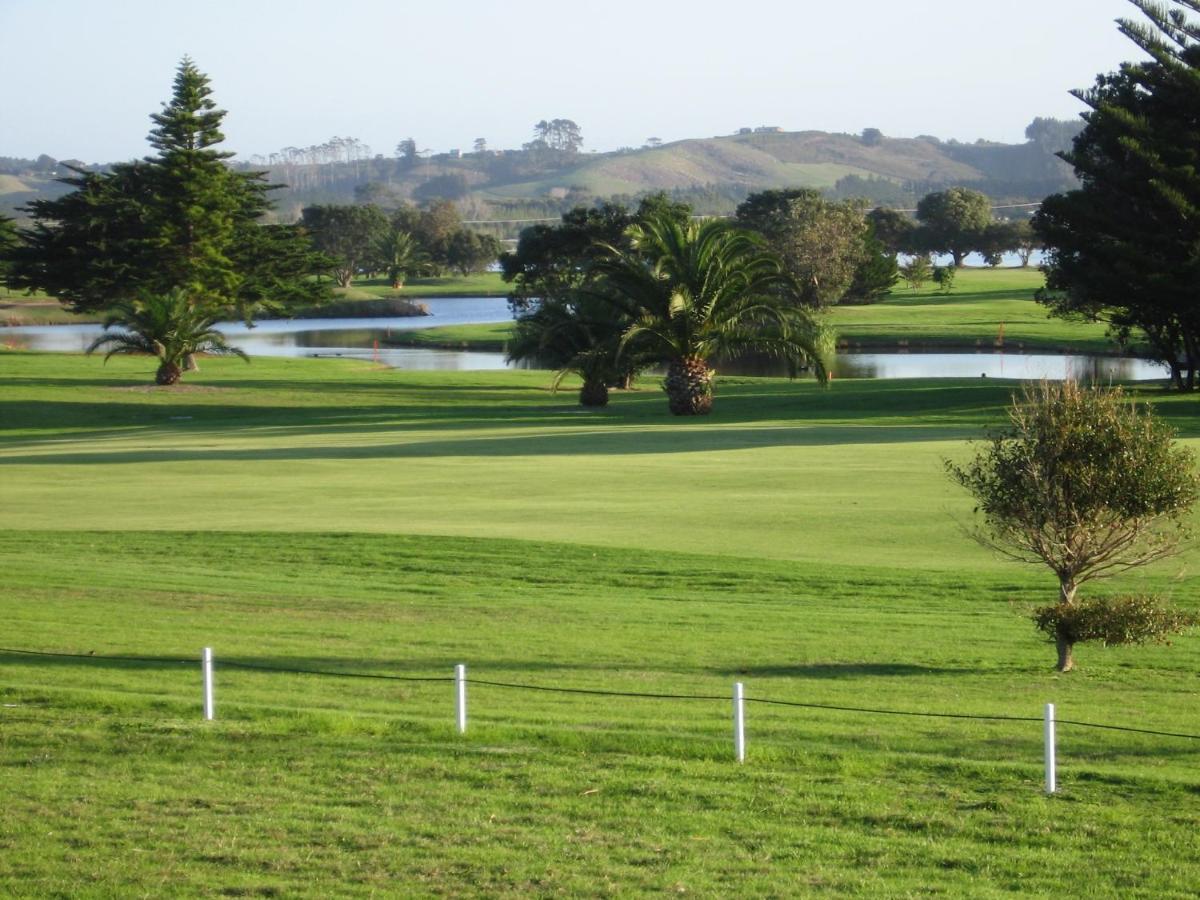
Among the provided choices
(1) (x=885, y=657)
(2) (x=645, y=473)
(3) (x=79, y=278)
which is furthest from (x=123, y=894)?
(3) (x=79, y=278)

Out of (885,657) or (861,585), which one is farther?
(861,585)

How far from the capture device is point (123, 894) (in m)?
7.31

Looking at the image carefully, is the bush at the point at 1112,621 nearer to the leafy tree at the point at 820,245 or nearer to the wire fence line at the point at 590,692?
the wire fence line at the point at 590,692

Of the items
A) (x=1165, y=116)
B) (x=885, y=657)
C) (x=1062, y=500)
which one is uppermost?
(x=1165, y=116)

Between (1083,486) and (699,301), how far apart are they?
2724 centimetres

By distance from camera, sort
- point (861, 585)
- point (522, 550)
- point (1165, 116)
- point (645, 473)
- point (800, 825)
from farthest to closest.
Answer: point (1165, 116) < point (645, 473) < point (522, 550) < point (861, 585) < point (800, 825)

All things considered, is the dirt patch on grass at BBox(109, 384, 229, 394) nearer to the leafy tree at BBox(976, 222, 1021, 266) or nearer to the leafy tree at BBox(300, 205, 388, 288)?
the leafy tree at BBox(300, 205, 388, 288)

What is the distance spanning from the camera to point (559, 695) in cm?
1169

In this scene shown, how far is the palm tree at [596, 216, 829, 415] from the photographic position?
3962 cm

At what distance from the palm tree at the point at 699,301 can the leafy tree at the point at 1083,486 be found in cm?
2655

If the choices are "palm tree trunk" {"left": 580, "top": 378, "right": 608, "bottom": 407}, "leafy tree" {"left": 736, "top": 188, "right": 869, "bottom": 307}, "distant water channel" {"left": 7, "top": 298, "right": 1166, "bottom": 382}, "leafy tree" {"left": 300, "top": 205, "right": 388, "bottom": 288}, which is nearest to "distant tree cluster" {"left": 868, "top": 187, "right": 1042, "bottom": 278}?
"leafy tree" {"left": 736, "top": 188, "right": 869, "bottom": 307}

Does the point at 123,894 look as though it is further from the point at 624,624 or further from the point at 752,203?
the point at 752,203

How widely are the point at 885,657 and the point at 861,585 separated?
3329 mm

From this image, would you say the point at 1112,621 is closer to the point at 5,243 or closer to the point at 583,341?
the point at 583,341
